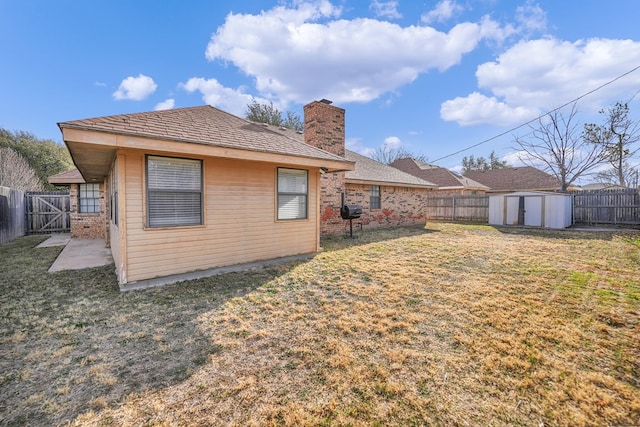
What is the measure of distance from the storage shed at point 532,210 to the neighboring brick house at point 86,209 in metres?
17.9

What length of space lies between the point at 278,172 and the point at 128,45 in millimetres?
10301

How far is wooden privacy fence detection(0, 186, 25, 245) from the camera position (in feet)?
31.6

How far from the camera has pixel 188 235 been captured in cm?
517

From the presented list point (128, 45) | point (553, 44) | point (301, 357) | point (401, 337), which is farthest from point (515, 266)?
point (128, 45)

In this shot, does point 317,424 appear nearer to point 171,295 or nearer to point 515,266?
point 171,295

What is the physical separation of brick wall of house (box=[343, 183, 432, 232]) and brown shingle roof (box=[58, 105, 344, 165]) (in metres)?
5.08

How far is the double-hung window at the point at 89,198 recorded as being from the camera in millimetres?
10750

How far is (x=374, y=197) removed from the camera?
491 inches

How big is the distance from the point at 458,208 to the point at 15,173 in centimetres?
2694

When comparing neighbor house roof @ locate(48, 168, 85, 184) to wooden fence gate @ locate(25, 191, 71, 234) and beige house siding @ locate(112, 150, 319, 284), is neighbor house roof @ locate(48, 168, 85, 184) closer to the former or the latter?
wooden fence gate @ locate(25, 191, 71, 234)

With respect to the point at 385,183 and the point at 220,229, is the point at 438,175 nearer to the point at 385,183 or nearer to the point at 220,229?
the point at 385,183

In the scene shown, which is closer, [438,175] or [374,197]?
[374,197]

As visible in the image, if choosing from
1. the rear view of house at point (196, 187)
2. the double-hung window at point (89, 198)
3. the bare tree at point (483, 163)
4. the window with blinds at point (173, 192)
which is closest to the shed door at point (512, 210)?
the rear view of house at point (196, 187)

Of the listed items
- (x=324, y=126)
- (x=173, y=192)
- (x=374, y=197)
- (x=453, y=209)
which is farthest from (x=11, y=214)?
(x=453, y=209)
